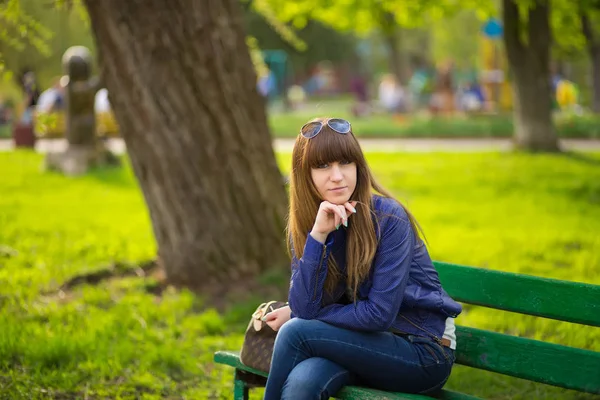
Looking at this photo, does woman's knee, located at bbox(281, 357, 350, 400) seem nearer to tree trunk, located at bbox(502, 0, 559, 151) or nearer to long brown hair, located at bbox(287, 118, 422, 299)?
long brown hair, located at bbox(287, 118, 422, 299)

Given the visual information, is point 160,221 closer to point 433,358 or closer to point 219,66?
point 219,66

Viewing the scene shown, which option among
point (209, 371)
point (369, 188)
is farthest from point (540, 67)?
point (369, 188)

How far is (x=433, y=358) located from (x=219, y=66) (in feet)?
10.7

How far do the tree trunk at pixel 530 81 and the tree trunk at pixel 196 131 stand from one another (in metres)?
9.35

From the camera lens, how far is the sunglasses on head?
10.4 ft

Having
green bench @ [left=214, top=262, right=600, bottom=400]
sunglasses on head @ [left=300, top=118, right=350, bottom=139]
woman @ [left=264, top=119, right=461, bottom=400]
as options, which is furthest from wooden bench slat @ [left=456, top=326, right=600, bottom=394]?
sunglasses on head @ [left=300, top=118, right=350, bottom=139]

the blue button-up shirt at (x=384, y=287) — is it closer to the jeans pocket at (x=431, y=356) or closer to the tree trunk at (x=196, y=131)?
the jeans pocket at (x=431, y=356)

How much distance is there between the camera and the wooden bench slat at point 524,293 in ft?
10.2

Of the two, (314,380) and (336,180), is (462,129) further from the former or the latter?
(314,380)

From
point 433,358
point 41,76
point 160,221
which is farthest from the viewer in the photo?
point 41,76

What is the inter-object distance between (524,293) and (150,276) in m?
3.89

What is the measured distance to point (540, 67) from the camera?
1470cm

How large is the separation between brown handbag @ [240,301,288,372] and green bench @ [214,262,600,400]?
0.19 feet

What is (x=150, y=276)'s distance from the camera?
668cm
